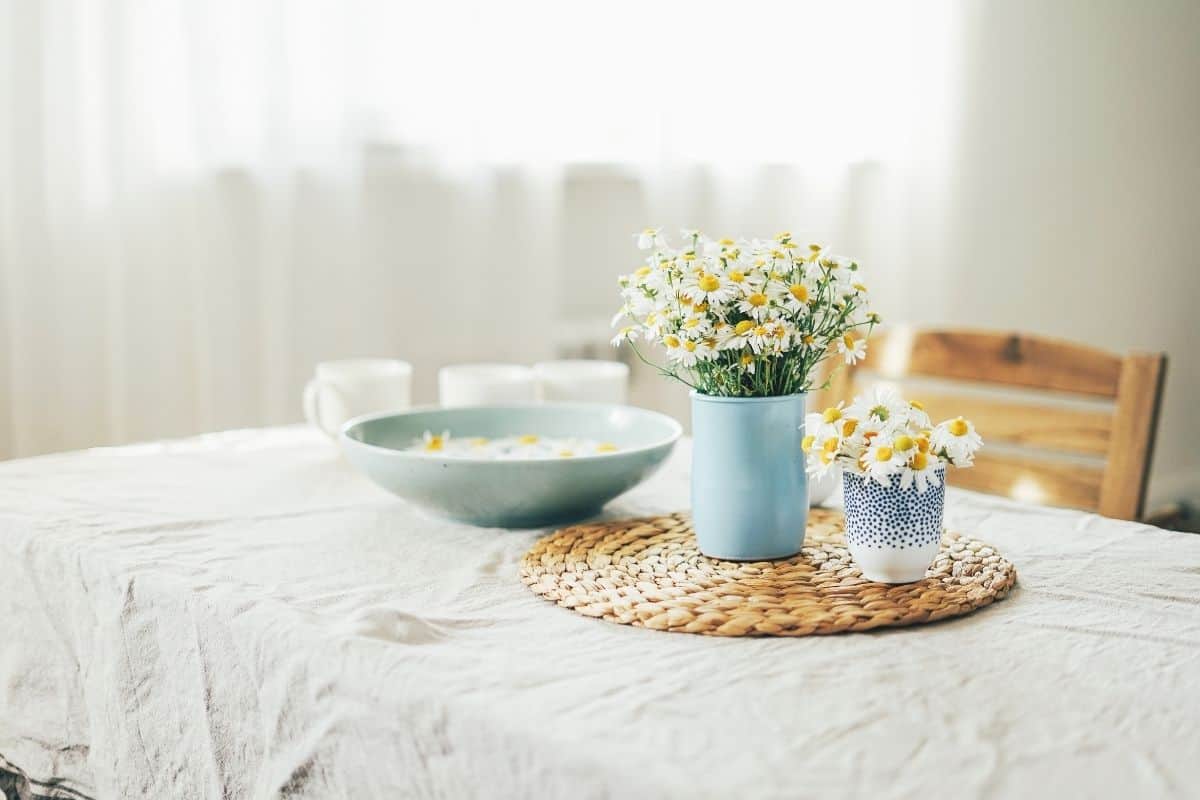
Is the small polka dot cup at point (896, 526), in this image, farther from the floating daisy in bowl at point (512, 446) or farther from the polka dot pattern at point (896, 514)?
the floating daisy in bowl at point (512, 446)

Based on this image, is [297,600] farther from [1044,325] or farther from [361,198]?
[1044,325]

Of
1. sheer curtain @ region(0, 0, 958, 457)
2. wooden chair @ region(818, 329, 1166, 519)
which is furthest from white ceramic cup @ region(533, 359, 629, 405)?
sheer curtain @ region(0, 0, 958, 457)

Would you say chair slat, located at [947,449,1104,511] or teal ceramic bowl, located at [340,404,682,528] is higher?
teal ceramic bowl, located at [340,404,682,528]

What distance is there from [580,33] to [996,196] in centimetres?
133

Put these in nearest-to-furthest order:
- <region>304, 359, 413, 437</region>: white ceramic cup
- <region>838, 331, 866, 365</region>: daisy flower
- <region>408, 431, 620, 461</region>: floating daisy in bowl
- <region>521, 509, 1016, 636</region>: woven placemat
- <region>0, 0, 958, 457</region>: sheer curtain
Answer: <region>521, 509, 1016, 636</region>: woven placemat, <region>838, 331, 866, 365</region>: daisy flower, <region>408, 431, 620, 461</region>: floating daisy in bowl, <region>304, 359, 413, 437</region>: white ceramic cup, <region>0, 0, 958, 457</region>: sheer curtain

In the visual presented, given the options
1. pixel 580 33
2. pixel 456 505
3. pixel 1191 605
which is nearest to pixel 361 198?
pixel 580 33

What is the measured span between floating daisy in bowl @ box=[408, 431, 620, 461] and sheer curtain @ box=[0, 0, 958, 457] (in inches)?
40.1

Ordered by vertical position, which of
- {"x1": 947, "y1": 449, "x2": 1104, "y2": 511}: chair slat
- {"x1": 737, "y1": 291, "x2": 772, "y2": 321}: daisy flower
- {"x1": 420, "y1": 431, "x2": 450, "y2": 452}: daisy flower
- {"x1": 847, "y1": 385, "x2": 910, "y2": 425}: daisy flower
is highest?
{"x1": 737, "y1": 291, "x2": 772, "y2": 321}: daisy flower

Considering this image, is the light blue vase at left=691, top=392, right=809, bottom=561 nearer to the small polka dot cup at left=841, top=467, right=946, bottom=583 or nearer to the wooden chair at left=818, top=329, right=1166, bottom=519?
the small polka dot cup at left=841, top=467, right=946, bottom=583

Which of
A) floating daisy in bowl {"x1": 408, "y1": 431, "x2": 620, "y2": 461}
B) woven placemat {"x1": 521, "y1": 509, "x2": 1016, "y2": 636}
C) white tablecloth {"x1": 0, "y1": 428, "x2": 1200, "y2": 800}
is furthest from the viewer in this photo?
floating daisy in bowl {"x1": 408, "y1": 431, "x2": 620, "y2": 461}

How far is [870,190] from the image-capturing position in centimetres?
293

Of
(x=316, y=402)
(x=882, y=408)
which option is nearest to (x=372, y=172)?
(x=316, y=402)

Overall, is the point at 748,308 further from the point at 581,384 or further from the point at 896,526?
the point at 581,384

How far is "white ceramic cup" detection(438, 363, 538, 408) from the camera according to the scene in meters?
1.25
